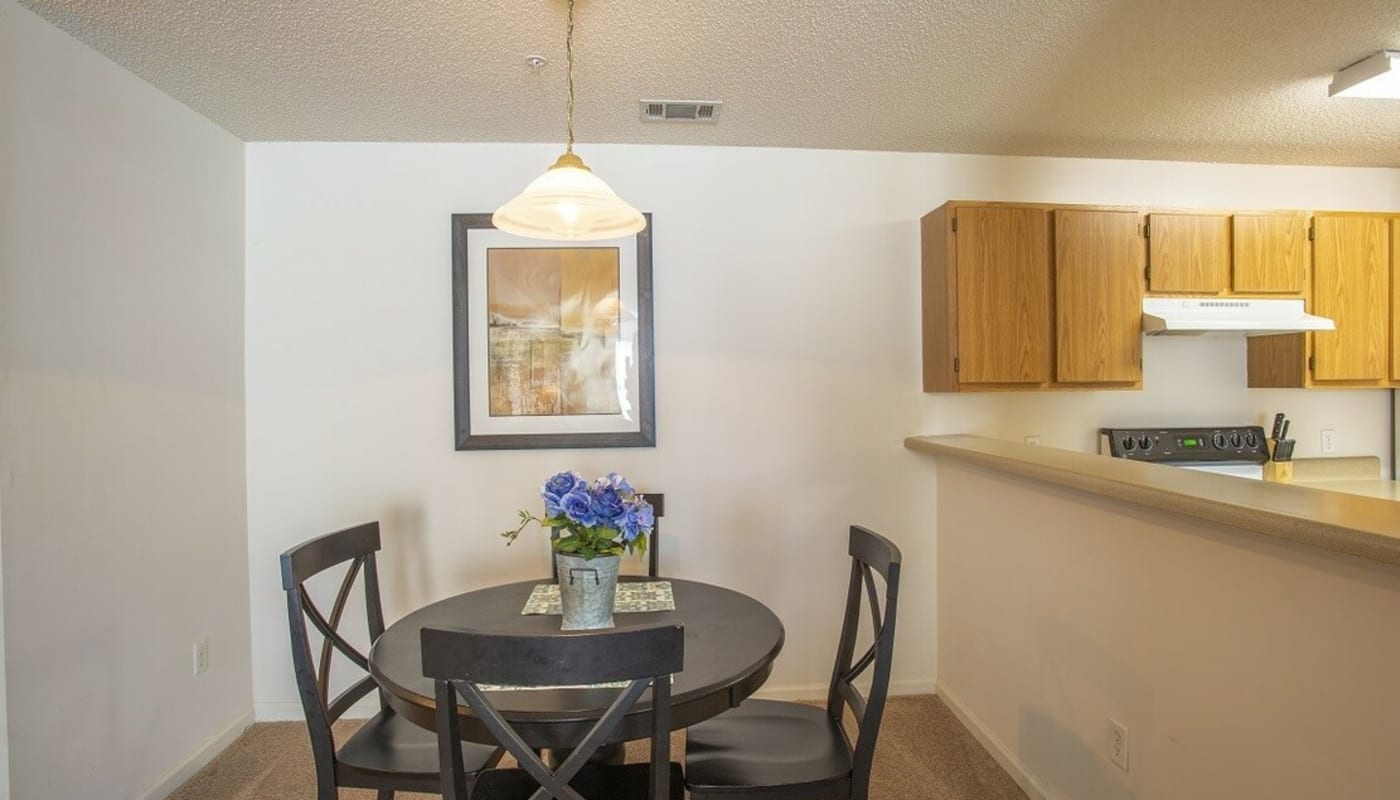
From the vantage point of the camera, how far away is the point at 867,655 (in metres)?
1.59

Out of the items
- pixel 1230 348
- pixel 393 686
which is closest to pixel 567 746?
pixel 393 686

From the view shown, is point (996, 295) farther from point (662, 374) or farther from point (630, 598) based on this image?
point (630, 598)

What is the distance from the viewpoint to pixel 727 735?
5.22 feet

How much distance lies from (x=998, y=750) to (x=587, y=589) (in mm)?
1669

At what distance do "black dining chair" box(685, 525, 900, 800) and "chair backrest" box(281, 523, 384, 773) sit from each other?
843 mm

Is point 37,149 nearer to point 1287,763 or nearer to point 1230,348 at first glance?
point 1287,763

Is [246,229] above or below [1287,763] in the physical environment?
above

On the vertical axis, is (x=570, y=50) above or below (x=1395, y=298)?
above

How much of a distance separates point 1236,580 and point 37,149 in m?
3.09

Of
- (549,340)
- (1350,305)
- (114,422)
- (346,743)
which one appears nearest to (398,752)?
(346,743)

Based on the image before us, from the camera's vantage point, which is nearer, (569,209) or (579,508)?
(579,508)

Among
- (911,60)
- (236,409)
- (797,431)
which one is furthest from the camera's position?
(797,431)

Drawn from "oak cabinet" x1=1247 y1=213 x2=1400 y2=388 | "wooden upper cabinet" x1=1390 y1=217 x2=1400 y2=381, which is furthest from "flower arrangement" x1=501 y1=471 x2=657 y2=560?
"wooden upper cabinet" x1=1390 y1=217 x2=1400 y2=381

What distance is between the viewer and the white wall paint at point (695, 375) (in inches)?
97.8
